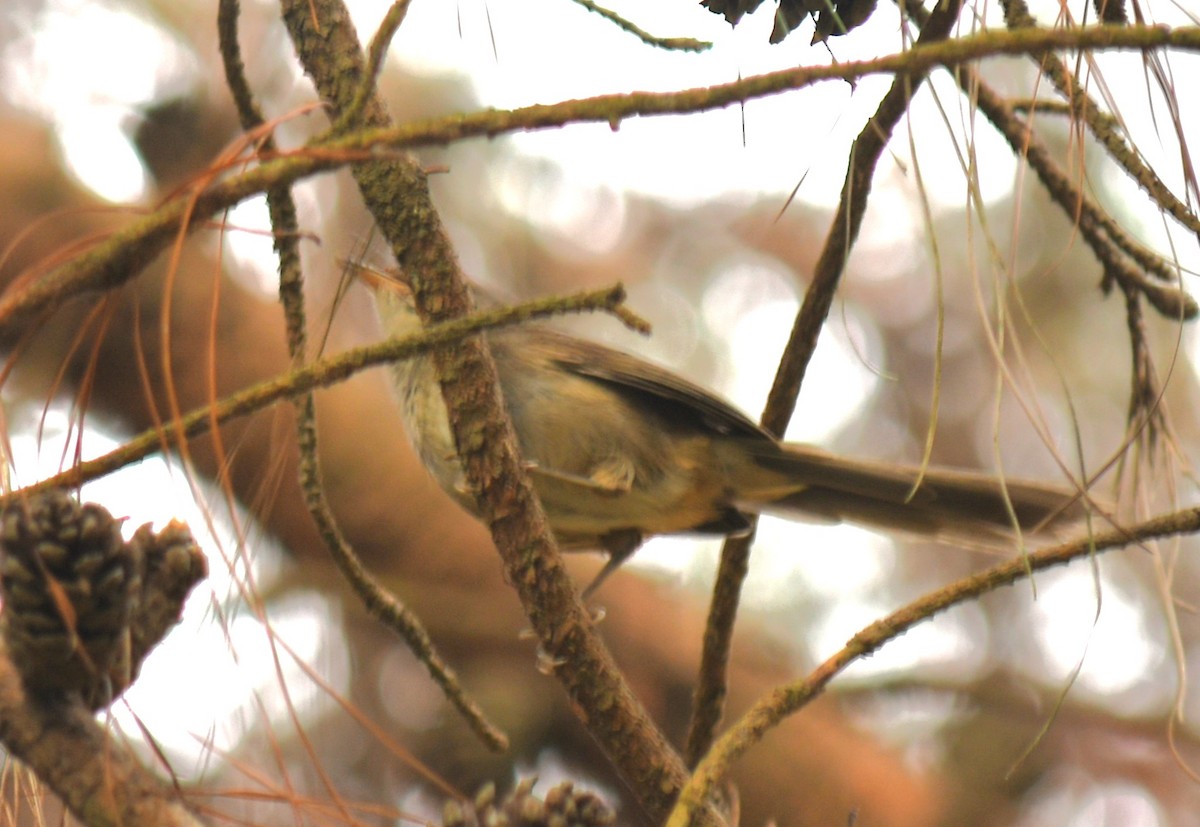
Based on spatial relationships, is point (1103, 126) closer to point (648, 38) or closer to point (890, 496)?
point (648, 38)

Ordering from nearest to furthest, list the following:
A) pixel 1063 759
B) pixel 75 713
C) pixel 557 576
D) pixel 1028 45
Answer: pixel 1028 45 → pixel 75 713 → pixel 557 576 → pixel 1063 759

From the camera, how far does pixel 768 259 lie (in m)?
6.99

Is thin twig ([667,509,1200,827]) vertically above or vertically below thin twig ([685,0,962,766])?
below

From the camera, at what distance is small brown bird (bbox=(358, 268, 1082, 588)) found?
379 cm

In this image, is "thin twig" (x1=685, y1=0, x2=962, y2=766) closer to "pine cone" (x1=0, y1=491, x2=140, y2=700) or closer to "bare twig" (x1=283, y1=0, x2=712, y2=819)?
"bare twig" (x1=283, y1=0, x2=712, y2=819)

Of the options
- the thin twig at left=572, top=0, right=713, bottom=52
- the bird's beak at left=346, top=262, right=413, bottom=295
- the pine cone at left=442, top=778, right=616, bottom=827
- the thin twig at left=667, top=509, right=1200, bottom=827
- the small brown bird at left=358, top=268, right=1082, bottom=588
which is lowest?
the pine cone at left=442, top=778, right=616, bottom=827

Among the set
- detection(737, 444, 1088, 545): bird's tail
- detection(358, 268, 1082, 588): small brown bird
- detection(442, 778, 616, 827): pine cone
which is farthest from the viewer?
detection(358, 268, 1082, 588): small brown bird

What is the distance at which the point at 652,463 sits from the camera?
400cm

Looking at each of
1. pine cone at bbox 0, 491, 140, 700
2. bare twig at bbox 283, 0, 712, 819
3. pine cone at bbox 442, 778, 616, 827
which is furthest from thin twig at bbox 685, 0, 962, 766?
pine cone at bbox 0, 491, 140, 700

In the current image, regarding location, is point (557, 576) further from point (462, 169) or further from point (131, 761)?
point (462, 169)

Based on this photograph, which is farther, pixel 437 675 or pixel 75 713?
pixel 437 675

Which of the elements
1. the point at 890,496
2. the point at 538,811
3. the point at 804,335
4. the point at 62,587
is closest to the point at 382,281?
the point at 890,496

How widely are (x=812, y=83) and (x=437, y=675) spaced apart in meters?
1.61

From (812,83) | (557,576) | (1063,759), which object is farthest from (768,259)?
(812,83)
